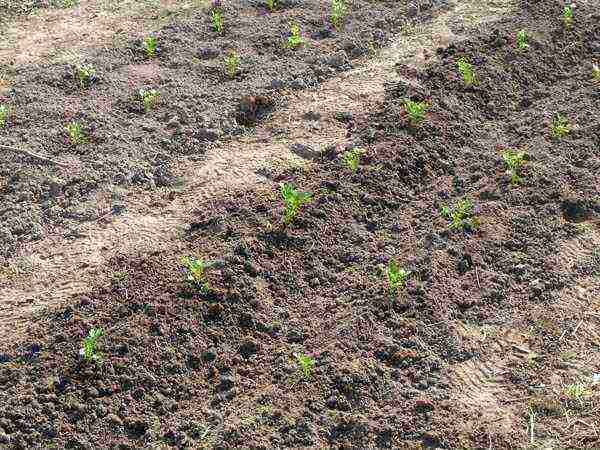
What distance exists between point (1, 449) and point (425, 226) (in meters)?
3.51

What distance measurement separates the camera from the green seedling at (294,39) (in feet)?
27.6

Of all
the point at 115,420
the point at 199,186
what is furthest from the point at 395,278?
the point at 115,420

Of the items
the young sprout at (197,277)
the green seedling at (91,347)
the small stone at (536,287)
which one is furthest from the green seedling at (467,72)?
the green seedling at (91,347)

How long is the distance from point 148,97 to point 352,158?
2157 mm

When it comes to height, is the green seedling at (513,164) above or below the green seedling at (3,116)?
below

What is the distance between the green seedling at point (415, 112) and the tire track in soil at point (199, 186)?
18.6 inches

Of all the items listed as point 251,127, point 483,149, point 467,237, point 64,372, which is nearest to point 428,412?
point 467,237

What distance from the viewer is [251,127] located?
7.55 metres

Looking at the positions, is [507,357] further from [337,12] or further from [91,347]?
[337,12]

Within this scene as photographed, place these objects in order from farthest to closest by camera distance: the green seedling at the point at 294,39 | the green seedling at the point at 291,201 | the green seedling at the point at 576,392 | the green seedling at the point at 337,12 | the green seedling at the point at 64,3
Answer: the green seedling at the point at 64,3 < the green seedling at the point at 337,12 < the green seedling at the point at 294,39 < the green seedling at the point at 291,201 < the green seedling at the point at 576,392

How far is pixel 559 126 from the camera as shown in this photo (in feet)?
24.3

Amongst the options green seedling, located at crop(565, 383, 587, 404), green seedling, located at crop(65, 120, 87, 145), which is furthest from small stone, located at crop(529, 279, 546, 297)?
green seedling, located at crop(65, 120, 87, 145)

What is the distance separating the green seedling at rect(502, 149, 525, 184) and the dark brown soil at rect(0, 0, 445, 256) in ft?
6.79

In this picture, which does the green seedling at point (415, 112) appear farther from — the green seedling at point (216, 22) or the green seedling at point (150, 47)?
the green seedling at point (150, 47)
